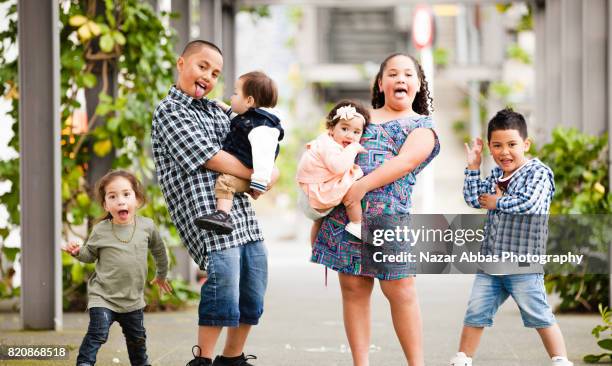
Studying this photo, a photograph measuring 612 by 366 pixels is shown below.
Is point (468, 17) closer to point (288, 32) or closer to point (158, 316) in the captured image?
point (288, 32)

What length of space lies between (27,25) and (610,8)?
3982mm

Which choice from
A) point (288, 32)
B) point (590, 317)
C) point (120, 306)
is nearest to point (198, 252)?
point (120, 306)

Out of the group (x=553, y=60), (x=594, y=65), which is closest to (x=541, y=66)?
(x=553, y=60)

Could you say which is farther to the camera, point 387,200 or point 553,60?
point 553,60

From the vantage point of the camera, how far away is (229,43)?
461 inches

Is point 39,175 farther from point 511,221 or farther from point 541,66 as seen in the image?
point 541,66

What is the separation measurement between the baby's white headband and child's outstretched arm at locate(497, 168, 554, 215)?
2.53 ft

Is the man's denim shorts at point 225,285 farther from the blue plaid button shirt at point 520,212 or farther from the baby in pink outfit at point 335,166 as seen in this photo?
the blue plaid button shirt at point 520,212

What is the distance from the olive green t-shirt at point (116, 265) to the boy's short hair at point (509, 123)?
5.36 ft

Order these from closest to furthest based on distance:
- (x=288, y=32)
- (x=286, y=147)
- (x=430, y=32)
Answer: (x=430, y=32)
(x=286, y=147)
(x=288, y=32)

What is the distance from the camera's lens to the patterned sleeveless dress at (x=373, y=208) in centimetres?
446

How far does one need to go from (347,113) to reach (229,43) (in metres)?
7.43

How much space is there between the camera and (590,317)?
7.71 m

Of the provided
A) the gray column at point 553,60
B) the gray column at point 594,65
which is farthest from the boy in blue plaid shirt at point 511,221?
the gray column at point 553,60
